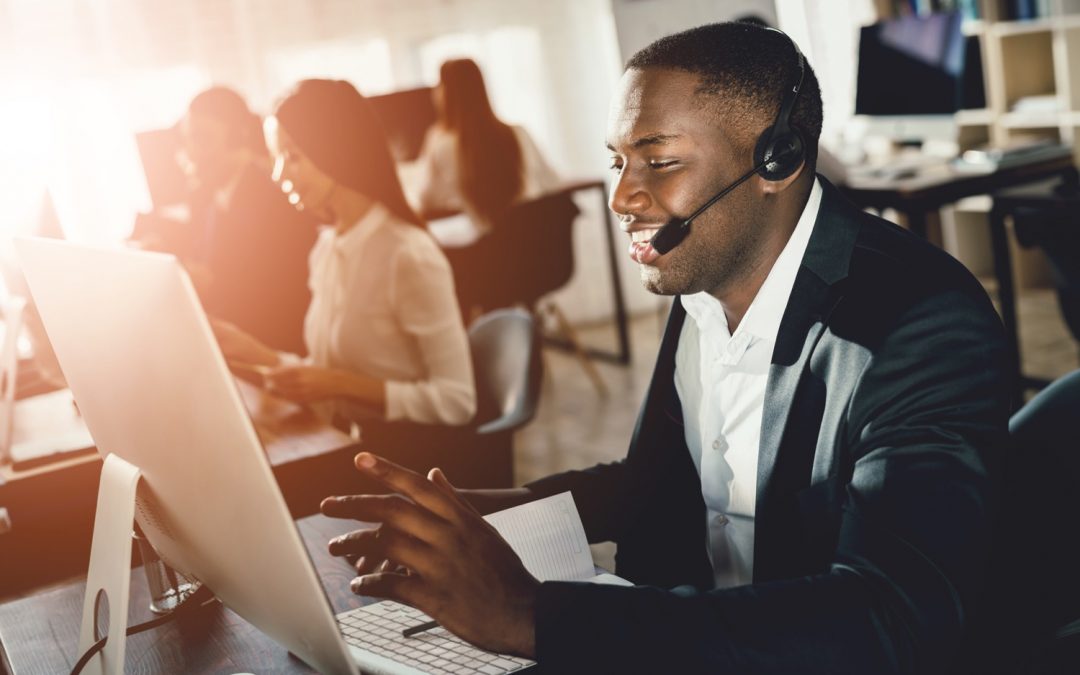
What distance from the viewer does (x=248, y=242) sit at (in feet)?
10.8

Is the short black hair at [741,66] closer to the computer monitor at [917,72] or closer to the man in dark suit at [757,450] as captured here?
the man in dark suit at [757,450]

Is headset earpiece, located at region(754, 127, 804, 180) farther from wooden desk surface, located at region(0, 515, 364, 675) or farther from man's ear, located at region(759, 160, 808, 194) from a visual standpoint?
wooden desk surface, located at region(0, 515, 364, 675)

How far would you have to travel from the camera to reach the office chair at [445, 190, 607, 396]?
457 cm

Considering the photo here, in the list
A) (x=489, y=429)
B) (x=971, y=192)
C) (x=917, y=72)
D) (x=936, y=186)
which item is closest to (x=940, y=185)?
(x=936, y=186)

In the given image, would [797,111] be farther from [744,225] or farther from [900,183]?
[900,183]

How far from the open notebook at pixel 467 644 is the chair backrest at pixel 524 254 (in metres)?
3.39

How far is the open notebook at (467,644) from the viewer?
3.35ft

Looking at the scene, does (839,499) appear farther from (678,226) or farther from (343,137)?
(343,137)

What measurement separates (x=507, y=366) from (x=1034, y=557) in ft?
5.08

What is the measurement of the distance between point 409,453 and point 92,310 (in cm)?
138

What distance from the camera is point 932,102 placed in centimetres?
401

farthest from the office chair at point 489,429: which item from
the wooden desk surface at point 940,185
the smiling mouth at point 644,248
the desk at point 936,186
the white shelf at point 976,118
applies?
the white shelf at point 976,118

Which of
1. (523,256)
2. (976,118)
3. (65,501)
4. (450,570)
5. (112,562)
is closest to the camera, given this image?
(450,570)

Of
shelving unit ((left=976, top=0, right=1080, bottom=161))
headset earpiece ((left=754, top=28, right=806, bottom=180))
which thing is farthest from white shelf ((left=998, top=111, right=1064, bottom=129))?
headset earpiece ((left=754, top=28, right=806, bottom=180))
